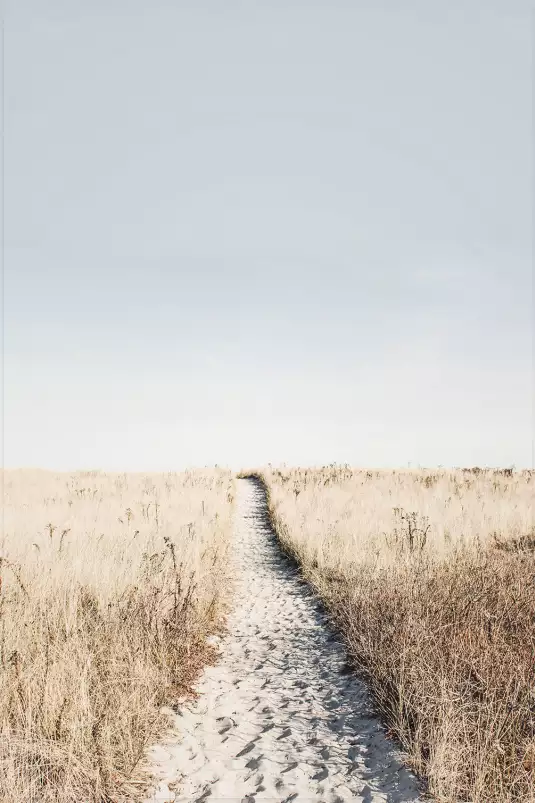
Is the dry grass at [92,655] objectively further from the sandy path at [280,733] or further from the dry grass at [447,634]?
the dry grass at [447,634]

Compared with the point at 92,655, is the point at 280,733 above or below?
below

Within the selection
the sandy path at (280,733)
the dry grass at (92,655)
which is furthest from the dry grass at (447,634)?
the dry grass at (92,655)

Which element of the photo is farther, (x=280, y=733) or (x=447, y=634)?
(x=447, y=634)

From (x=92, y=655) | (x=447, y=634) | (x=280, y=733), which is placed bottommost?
(x=280, y=733)

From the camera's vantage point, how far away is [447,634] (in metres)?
5.19

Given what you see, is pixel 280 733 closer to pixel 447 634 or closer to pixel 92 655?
pixel 92 655

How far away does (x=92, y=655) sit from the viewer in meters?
4.31

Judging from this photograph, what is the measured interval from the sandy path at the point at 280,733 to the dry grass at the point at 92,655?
1.09ft

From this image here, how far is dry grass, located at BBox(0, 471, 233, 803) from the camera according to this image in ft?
11.2

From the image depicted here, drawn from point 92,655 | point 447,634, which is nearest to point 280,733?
point 92,655

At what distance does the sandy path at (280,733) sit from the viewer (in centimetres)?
364

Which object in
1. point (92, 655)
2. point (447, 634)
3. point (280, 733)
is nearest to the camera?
point (92, 655)

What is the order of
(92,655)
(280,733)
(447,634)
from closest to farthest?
1. (92,655)
2. (280,733)
3. (447,634)

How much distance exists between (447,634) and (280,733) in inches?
78.6
